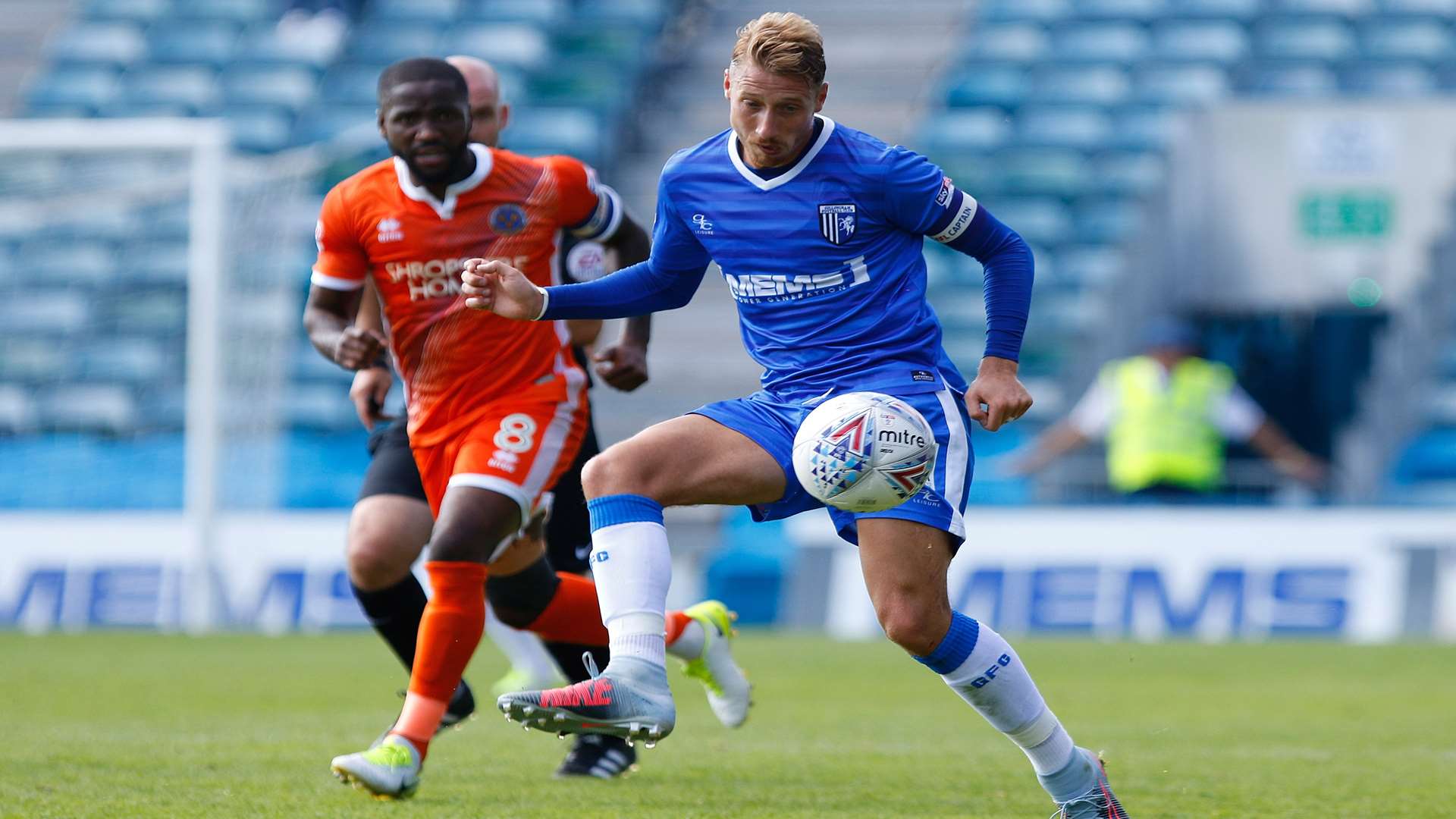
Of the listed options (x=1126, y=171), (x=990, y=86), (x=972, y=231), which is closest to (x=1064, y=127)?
(x=1126, y=171)

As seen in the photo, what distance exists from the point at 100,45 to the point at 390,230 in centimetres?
1591

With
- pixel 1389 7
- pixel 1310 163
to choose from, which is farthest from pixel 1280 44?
pixel 1310 163

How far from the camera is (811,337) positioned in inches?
176

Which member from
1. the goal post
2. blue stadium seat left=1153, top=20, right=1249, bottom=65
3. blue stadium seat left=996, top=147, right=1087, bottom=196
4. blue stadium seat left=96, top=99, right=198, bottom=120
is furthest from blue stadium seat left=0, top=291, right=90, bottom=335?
blue stadium seat left=1153, top=20, right=1249, bottom=65

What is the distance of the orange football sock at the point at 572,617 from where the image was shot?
5.73 meters

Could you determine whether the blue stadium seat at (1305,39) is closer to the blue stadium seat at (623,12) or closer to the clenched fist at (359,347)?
the blue stadium seat at (623,12)

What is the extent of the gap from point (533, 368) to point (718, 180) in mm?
1220

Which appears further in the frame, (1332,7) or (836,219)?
(1332,7)

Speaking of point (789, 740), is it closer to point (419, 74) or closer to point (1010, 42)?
point (419, 74)

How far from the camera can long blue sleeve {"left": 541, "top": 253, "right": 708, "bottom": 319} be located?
179 inches

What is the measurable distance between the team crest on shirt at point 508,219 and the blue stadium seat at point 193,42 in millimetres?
15053

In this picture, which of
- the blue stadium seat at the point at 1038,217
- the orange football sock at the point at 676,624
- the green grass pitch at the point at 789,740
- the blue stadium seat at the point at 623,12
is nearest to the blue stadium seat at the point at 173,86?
the blue stadium seat at the point at 623,12

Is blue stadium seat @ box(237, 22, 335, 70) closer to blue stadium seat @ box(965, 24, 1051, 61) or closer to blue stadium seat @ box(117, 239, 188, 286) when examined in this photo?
blue stadium seat @ box(117, 239, 188, 286)

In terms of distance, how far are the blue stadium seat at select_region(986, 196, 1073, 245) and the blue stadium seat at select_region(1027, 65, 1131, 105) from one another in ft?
4.25
